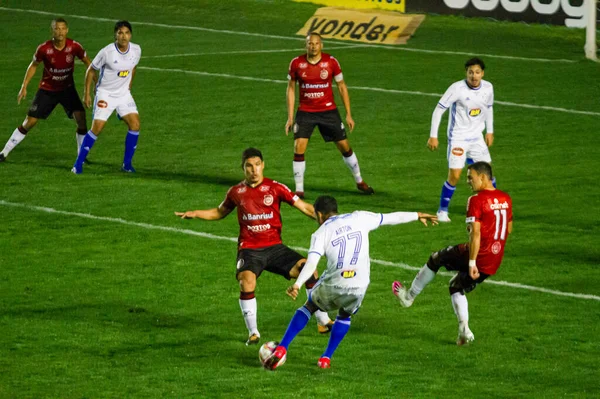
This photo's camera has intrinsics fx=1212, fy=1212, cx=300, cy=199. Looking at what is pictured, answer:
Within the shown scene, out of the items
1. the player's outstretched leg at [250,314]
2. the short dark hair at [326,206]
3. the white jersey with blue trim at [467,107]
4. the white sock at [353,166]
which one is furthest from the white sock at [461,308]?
the white sock at [353,166]

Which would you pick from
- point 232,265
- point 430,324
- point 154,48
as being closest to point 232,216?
point 232,265

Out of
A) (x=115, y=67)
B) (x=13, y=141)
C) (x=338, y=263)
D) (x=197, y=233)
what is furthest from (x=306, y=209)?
(x=13, y=141)

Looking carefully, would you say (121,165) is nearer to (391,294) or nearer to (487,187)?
(391,294)

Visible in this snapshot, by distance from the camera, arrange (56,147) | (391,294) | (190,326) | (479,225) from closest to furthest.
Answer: (479,225) → (190,326) → (391,294) → (56,147)

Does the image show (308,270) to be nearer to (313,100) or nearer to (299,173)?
(299,173)

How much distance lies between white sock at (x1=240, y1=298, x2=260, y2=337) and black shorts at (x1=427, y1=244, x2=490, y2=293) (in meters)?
1.94

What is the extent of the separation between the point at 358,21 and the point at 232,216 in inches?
706

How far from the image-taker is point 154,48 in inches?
1286

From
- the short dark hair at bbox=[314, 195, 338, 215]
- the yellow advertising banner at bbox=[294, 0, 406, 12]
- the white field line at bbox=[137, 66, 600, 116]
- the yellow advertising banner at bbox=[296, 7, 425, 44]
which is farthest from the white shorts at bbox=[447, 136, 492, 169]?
the yellow advertising banner at bbox=[294, 0, 406, 12]

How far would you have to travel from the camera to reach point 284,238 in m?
16.0

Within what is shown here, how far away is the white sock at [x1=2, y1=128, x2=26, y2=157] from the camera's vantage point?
797 inches

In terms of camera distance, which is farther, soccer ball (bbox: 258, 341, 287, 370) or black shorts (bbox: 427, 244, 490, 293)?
black shorts (bbox: 427, 244, 490, 293)

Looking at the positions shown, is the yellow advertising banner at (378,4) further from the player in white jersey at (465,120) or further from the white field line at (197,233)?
the white field line at (197,233)

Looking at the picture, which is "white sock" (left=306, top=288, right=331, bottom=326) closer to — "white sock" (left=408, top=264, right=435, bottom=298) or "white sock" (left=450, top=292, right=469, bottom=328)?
"white sock" (left=408, top=264, right=435, bottom=298)
